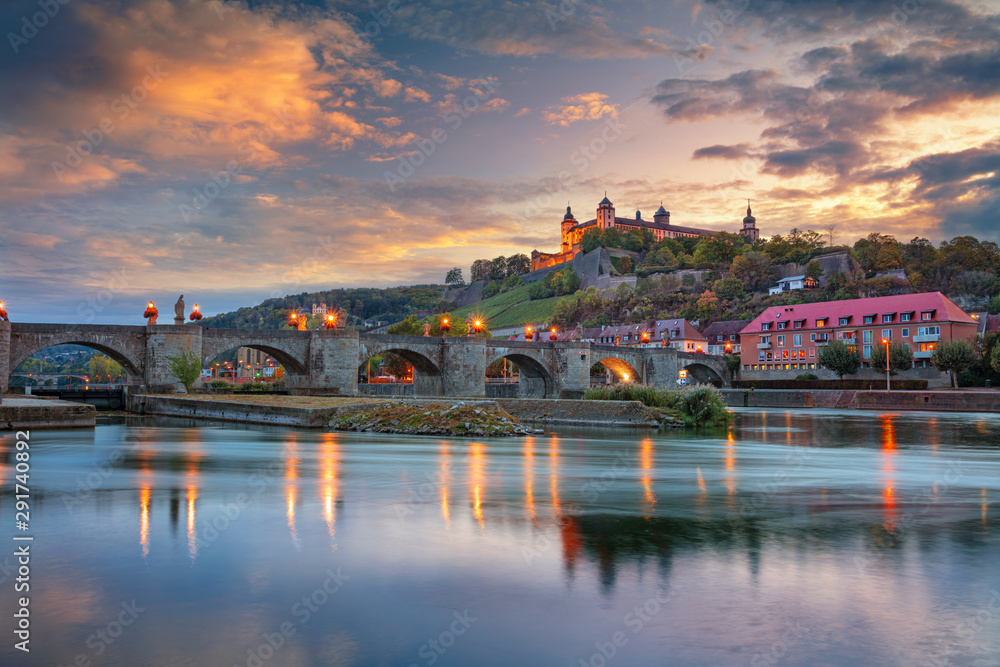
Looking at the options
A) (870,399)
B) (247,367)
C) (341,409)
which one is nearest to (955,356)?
(870,399)

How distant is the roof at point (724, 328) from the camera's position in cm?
10869

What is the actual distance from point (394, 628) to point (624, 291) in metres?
133

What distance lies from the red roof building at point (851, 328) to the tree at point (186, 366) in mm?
62413

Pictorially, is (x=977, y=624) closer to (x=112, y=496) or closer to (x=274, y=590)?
(x=274, y=590)

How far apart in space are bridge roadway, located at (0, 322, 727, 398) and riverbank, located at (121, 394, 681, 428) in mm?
3751

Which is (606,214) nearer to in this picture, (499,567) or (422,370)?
(422,370)

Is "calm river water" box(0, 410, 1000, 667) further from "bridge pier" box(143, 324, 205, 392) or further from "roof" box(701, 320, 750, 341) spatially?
"roof" box(701, 320, 750, 341)

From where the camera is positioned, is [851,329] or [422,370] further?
[851,329]

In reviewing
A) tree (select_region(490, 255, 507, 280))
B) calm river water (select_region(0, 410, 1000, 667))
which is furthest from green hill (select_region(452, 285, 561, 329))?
calm river water (select_region(0, 410, 1000, 667))

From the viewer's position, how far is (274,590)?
6.68 metres

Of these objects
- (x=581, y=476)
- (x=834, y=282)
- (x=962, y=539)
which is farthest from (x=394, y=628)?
(x=834, y=282)

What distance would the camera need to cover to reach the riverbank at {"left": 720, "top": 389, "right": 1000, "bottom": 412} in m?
50.3

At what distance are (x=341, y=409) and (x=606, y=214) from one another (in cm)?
17164

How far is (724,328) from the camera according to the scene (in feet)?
361
